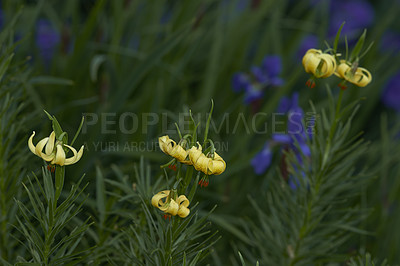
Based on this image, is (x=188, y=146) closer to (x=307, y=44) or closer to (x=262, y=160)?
(x=262, y=160)

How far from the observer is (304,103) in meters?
1.29

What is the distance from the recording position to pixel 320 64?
1.68 feet

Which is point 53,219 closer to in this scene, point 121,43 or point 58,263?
point 58,263

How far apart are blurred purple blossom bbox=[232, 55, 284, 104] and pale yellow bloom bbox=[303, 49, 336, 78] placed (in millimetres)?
690

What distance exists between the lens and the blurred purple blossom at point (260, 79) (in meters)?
1.22

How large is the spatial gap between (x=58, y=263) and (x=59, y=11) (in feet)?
4.59

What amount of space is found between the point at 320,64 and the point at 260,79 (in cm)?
77

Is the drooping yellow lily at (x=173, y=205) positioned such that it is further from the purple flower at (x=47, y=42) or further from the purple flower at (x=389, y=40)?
the purple flower at (x=389, y=40)

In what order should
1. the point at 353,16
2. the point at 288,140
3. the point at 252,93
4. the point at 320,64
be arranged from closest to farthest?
the point at 320,64, the point at 288,140, the point at 252,93, the point at 353,16

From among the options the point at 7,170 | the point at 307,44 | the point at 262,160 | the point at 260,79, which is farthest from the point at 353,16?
the point at 7,170

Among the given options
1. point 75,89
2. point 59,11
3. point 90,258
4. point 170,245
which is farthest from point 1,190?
point 59,11

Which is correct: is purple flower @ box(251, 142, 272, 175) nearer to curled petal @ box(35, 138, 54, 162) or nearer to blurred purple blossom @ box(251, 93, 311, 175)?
blurred purple blossom @ box(251, 93, 311, 175)

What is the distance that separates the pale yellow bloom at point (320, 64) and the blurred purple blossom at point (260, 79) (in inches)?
27.2

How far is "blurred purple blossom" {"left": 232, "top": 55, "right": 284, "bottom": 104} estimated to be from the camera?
1224mm
